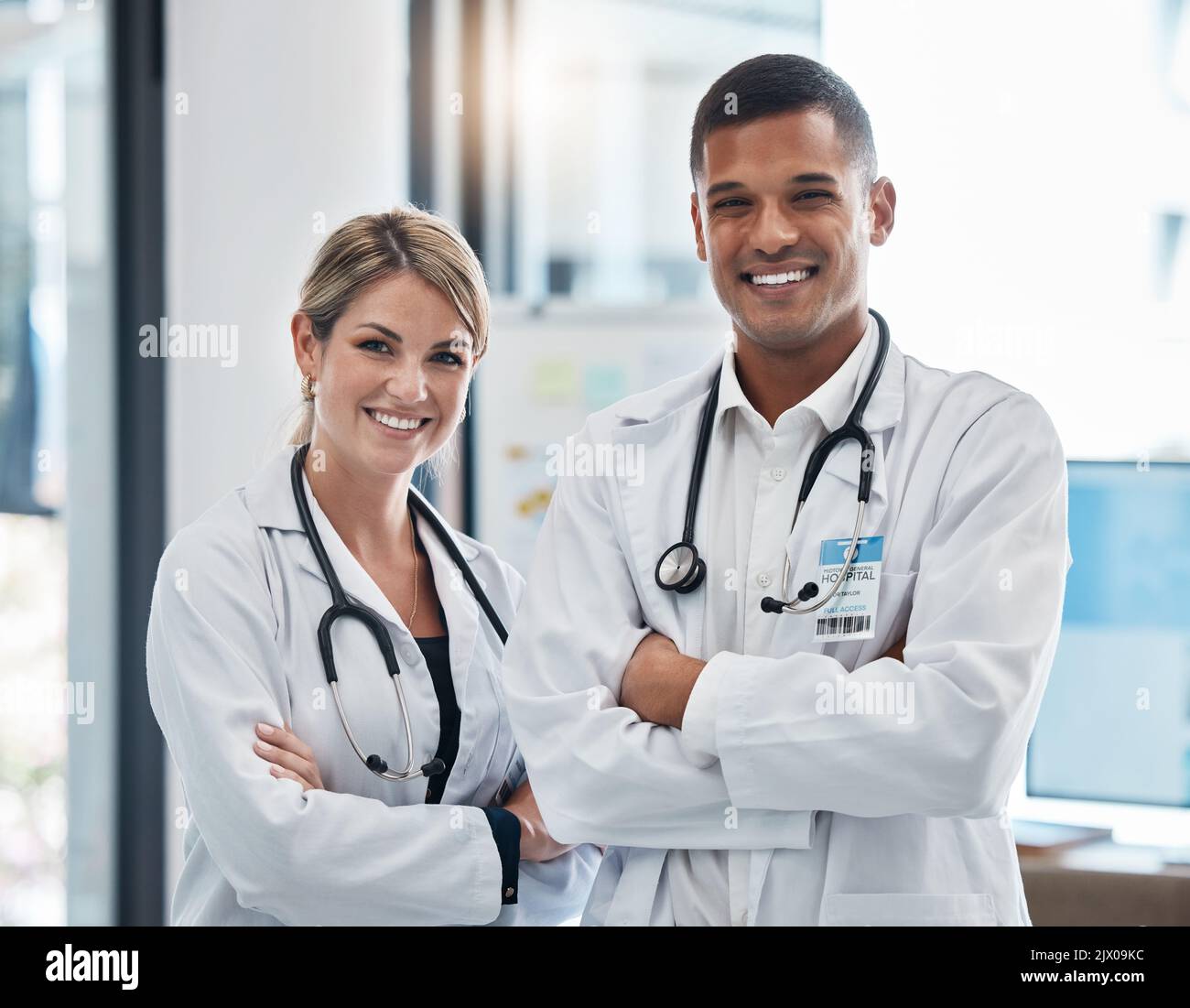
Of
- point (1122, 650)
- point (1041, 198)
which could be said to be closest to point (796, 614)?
point (1122, 650)

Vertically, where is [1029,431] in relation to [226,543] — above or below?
above

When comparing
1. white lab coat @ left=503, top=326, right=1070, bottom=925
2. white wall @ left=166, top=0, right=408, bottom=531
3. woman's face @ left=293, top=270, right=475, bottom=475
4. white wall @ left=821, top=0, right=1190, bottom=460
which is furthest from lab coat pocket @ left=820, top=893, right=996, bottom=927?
white wall @ left=166, top=0, right=408, bottom=531

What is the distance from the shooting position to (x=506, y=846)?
1271 millimetres

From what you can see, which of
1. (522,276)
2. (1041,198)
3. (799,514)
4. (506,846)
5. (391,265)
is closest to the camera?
(799,514)

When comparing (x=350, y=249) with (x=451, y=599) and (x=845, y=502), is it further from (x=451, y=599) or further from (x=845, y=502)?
(x=845, y=502)

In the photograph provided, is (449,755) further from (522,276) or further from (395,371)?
(522,276)

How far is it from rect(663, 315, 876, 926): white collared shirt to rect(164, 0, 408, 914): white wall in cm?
137

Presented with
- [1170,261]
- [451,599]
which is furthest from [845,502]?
[1170,261]

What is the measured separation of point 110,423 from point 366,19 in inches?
42.6

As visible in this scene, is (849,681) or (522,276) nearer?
(849,681)

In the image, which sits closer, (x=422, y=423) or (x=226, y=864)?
(x=226, y=864)

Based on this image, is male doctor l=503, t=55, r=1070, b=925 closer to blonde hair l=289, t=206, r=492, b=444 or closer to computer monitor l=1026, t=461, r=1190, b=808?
blonde hair l=289, t=206, r=492, b=444

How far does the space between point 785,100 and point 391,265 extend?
52 cm

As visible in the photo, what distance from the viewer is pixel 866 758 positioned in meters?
1.04
